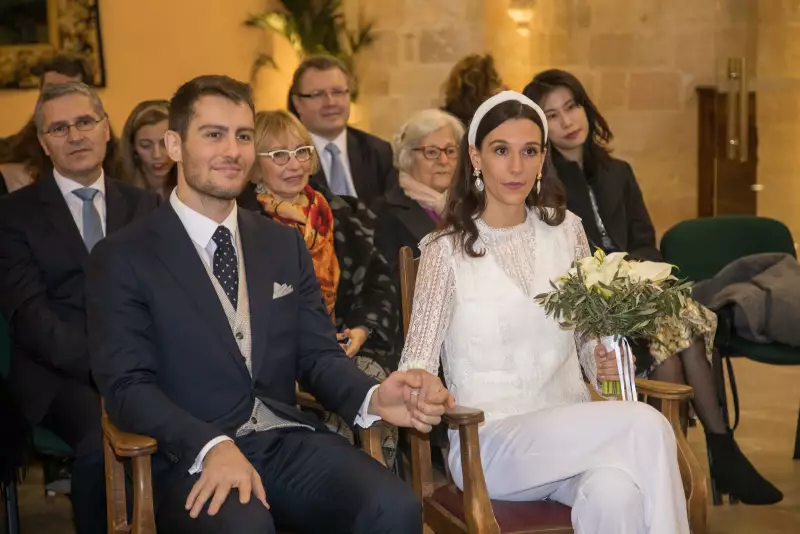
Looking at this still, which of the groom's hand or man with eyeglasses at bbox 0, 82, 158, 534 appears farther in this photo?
man with eyeglasses at bbox 0, 82, 158, 534

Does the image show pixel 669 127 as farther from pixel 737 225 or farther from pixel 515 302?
pixel 515 302

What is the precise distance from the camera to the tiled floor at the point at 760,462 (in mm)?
4930

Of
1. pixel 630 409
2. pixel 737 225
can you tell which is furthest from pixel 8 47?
pixel 630 409

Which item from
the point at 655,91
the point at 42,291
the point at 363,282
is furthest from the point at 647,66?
the point at 42,291

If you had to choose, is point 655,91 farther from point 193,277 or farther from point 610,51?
point 193,277

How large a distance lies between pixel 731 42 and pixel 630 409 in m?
7.97

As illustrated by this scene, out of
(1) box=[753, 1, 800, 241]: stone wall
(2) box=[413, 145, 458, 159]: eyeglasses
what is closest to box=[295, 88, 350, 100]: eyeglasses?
(2) box=[413, 145, 458, 159]: eyeglasses

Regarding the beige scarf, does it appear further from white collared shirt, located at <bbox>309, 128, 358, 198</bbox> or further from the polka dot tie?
the polka dot tie

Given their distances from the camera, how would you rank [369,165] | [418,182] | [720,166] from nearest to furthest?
[418,182], [369,165], [720,166]

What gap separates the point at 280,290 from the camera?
348 cm

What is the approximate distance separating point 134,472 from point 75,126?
1.89 m

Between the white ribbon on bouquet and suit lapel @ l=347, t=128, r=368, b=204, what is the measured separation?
98.8 inches

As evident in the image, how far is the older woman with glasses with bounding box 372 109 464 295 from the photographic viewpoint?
5.24 meters

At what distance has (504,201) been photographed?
3848 mm
